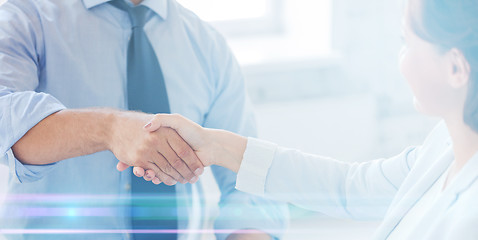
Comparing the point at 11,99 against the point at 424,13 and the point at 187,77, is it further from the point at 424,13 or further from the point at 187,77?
the point at 424,13

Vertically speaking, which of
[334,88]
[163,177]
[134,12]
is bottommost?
[334,88]

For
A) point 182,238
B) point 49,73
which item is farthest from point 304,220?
point 49,73

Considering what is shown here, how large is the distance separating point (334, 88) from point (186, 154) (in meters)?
1.23

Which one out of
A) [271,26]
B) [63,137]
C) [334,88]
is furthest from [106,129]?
[271,26]

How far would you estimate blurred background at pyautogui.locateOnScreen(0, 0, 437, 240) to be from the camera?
2148mm

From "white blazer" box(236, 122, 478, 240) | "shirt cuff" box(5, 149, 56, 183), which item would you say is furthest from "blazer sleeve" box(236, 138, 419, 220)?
"shirt cuff" box(5, 149, 56, 183)

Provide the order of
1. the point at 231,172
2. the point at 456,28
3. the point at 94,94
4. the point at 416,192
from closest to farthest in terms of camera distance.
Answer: the point at 456,28, the point at 416,192, the point at 94,94, the point at 231,172

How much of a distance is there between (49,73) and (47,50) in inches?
2.2

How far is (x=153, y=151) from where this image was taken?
1.15 metres

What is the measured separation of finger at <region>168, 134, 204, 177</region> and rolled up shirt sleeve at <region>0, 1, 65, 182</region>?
0.26 metres

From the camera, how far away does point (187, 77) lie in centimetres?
137

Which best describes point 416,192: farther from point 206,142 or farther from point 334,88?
point 334,88

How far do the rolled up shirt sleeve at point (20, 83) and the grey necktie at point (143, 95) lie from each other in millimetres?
219

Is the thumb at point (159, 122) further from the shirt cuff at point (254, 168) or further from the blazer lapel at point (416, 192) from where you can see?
the blazer lapel at point (416, 192)
